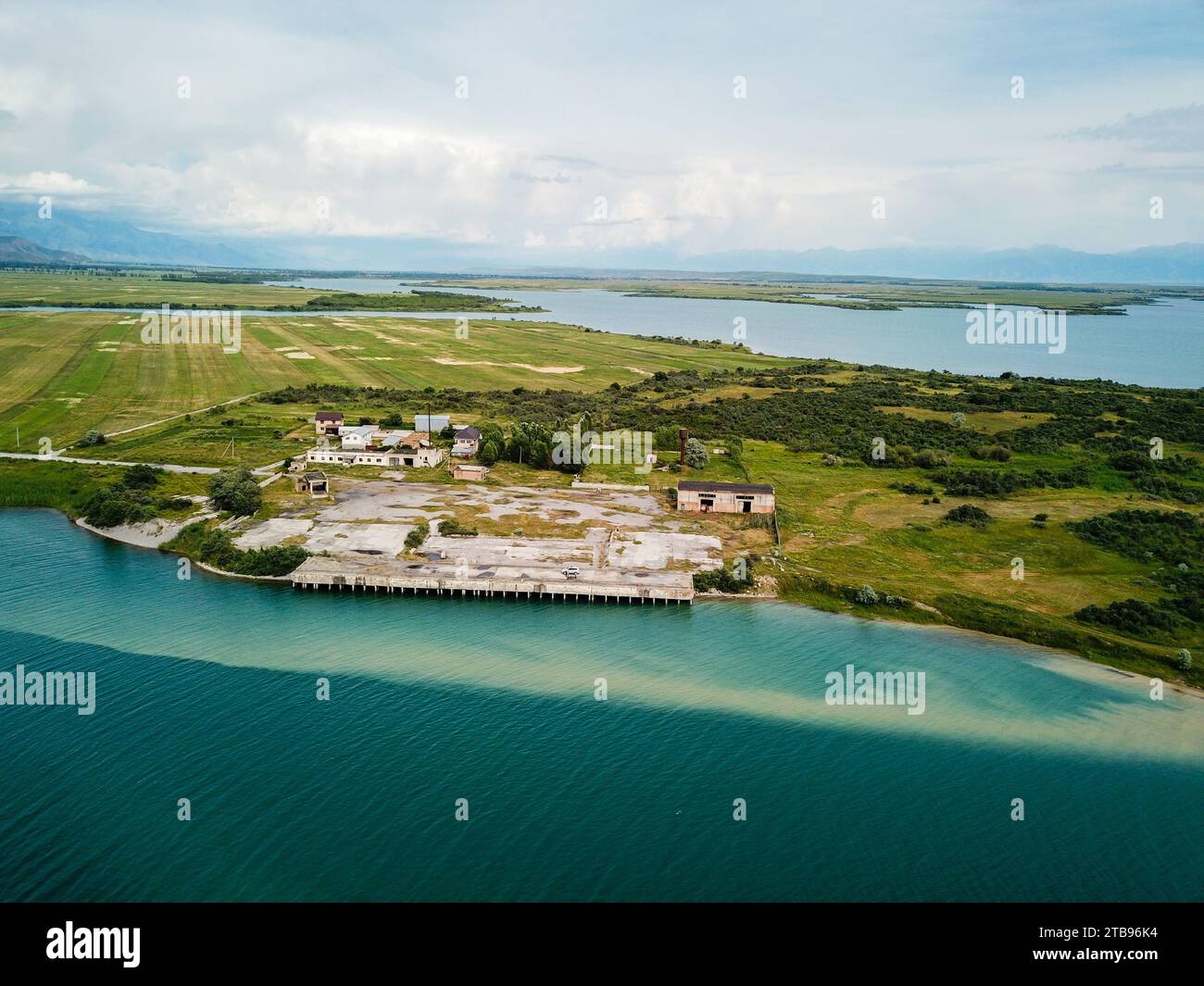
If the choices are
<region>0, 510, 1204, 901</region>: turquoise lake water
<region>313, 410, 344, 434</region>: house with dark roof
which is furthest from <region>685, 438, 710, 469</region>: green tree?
<region>313, 410, 344, 434</region>: house with dark roof

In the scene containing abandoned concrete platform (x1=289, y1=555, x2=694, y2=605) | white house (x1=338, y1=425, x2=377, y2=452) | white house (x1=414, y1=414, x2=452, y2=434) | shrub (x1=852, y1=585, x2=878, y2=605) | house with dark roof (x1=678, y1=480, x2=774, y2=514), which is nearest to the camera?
shrub (x1=852, y1=585, x2=878, y2=605)

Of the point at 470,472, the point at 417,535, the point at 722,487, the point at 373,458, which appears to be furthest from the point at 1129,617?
the point at 373,458

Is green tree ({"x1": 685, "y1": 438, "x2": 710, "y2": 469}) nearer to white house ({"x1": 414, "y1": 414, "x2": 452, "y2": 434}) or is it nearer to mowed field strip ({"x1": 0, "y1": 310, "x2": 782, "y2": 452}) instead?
white house ({"x1": 414, "y1": 414, "x2": 452, "y2": 434})

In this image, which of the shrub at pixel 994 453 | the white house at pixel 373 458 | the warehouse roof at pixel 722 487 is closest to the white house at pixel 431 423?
the white house at pixel 373 458

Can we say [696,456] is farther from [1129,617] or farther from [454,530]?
[1129,617]
